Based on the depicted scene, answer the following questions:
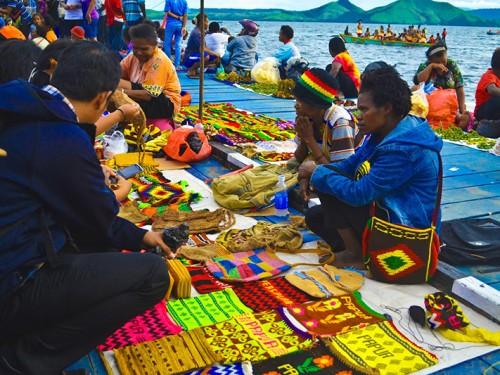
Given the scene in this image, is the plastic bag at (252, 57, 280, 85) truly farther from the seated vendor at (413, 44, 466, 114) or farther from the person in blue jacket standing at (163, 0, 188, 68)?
the seated vendor at (413, 44, 466, 114)

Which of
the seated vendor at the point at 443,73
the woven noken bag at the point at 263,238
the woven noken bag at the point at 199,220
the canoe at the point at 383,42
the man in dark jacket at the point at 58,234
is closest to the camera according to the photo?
the man in dark jacket at the point at 58,234

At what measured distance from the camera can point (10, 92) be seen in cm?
199

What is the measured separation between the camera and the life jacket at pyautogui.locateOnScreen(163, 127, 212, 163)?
566 cm

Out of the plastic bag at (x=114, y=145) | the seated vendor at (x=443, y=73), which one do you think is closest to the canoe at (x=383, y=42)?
the seated vendor at (x=443, y=73)

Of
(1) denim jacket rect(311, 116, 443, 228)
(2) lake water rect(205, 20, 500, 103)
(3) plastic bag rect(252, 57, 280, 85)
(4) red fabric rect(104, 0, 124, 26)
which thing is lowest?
(2) lake water rect(205, 20, 500, 103)

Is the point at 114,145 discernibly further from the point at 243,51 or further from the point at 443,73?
the point at 243,51

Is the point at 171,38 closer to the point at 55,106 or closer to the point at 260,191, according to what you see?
the point at 260,191

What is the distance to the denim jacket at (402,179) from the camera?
3.13 metres

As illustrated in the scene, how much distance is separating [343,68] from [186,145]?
4.26 meters

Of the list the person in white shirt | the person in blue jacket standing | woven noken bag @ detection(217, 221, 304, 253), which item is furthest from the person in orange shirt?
the person in blue jacket standing

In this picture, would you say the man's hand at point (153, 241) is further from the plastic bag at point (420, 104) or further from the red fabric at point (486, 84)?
the red fabric at point (486, 84)

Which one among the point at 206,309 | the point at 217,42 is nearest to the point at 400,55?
the point at 217,42

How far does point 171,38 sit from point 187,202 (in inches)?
323

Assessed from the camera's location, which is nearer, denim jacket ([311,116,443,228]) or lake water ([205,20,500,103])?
denim jacket ([311,116,443,228])
